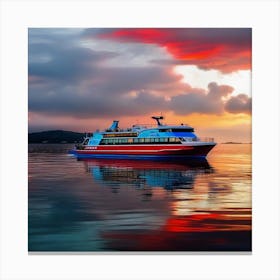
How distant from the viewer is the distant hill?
35.3 ft

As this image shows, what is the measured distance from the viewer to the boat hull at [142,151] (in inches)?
902

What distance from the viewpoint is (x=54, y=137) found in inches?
452

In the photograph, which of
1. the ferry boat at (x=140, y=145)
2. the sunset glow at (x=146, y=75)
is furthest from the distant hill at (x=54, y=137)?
the ferry boat at (x=140, y=145)

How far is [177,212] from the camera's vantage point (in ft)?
32.8

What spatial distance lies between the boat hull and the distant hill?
10.1 metres

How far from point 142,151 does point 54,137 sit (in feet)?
42.1

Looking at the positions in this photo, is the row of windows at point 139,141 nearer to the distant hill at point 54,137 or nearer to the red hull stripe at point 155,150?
the red hull stripe at point 155,150

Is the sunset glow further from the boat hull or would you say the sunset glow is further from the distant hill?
the boat hull

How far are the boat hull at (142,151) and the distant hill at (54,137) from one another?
33.0 ft

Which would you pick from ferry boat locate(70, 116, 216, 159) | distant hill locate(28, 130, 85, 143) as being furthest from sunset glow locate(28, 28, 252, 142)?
ferry boat locate(70, 116, 216, 159)

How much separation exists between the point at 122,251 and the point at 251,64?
4.32m
